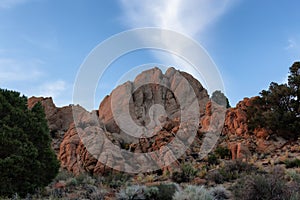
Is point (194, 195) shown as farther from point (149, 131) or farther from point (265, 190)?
point (149, 131)

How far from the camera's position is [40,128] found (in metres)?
12.7

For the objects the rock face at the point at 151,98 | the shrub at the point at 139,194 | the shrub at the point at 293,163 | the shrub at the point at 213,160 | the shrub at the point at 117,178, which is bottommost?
the shrub at the point at 139,194

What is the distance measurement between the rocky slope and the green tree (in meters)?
7.82

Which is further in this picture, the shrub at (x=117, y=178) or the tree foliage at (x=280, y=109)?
the tree foliage at (x=280, y=109)

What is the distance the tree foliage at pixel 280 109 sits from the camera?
26906mm

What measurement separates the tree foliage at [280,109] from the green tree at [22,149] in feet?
66.6

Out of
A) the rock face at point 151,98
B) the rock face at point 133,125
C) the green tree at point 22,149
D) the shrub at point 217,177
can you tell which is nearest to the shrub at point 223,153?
the rock face at point 133,125

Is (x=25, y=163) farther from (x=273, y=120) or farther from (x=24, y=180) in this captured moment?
(x=273, y=120)

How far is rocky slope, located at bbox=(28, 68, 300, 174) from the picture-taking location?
71.3 feet

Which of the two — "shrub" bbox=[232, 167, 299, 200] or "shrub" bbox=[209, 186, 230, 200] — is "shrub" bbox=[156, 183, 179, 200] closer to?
"shrub" bbox=[209, 186, 230, 200]

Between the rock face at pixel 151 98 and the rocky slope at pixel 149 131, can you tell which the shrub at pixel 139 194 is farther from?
the rock face at pixel 151 98

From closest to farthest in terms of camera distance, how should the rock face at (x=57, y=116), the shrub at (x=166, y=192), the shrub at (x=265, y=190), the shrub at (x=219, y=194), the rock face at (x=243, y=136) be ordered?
the shrub at (x=265, y=190), the shrub at (x=166, y=192), the shrub at (x=219, y=194), the rock face at (x=243, y=136), the rock face at (x=57, y=116)

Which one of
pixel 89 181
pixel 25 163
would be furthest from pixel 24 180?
pixel 89 181

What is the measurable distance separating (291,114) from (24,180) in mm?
23041
